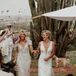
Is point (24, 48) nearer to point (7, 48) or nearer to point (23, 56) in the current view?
point (23, 56)

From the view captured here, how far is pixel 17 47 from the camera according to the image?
903 centimetres

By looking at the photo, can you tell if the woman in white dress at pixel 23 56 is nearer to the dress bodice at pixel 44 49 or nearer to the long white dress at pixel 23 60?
the long white dress at pixel 23 60

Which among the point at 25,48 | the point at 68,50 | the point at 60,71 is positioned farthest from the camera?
the point at 68,50

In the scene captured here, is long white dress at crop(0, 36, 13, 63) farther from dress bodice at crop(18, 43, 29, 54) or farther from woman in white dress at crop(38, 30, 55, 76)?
woman in white dress at crop(38, 30, 55, 76)

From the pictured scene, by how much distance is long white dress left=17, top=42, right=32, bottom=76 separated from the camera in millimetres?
9008

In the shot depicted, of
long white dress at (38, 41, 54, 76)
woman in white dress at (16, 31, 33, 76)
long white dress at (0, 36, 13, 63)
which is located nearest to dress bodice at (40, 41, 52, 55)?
long white dress at (38, 41, 54, 76)

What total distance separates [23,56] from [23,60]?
10 centimetres

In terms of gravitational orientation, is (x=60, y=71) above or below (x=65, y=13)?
below

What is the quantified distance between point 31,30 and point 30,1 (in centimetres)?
125

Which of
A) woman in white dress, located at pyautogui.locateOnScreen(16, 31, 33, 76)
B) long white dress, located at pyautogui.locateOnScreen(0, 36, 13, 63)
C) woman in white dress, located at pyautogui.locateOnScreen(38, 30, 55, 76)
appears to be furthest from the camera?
woman in white dress, located at pyautogui.locateOnScreen(16, 31, 33, 76)

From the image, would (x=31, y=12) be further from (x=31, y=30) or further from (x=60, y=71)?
(x=60, y=71)

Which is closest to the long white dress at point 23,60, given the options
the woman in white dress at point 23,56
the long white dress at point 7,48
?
the woman in white dress at point 23,56

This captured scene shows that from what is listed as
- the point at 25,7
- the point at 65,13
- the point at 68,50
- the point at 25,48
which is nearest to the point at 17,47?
the point at 25,48

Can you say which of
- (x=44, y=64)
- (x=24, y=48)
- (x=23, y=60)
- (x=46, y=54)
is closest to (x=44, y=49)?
(x=46, y=54)
